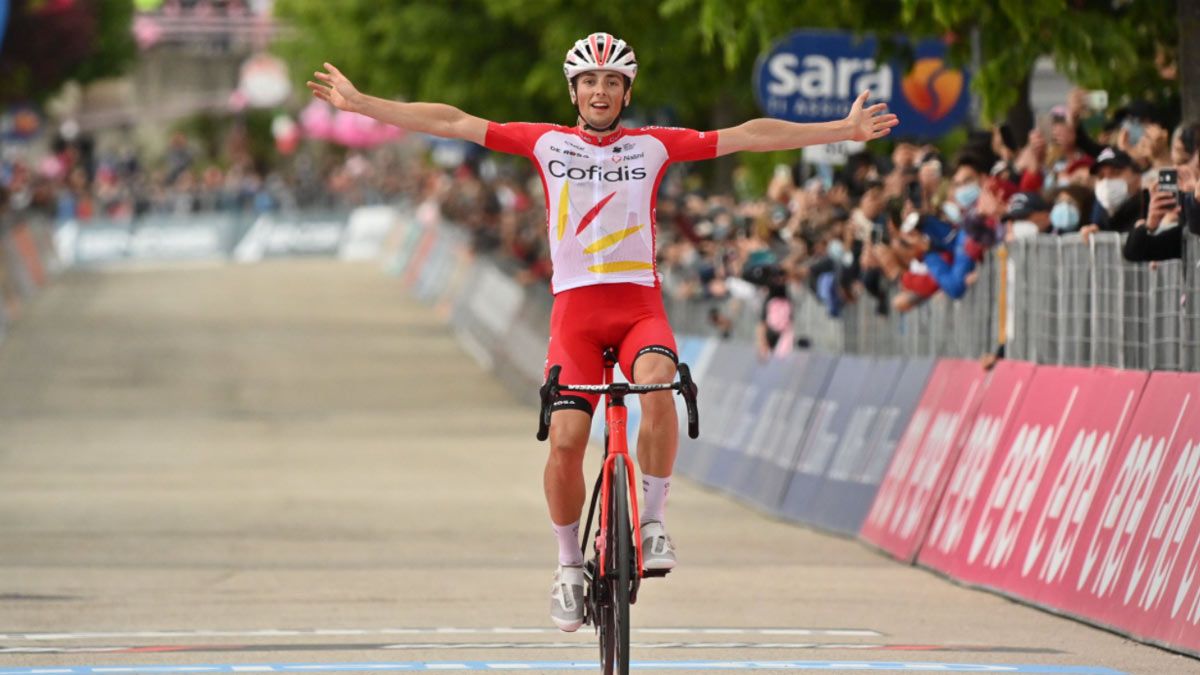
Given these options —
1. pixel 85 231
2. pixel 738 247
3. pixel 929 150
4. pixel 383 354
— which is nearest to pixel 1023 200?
pixel 929 150

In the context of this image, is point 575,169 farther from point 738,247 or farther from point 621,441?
point 738,247

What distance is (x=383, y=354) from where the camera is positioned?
3897 cm

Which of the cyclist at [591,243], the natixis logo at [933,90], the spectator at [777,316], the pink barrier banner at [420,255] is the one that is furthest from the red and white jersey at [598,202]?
the pink barrier banner at [420,255]

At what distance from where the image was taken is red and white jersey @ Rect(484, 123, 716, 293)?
10.3 metres

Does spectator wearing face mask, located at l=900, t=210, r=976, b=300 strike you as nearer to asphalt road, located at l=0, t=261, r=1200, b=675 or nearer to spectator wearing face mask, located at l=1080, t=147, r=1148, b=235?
asphalt road, located at l=0, t=261, r=1200, b=675

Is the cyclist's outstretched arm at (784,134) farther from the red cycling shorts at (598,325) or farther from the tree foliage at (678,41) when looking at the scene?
the tree foliage at (678,41)

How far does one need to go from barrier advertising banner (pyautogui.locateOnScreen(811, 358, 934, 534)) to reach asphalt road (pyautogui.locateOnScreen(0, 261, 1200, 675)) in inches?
13.5

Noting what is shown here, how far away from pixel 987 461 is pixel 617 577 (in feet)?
17.5

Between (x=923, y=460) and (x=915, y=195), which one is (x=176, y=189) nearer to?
(x=915, y=195)

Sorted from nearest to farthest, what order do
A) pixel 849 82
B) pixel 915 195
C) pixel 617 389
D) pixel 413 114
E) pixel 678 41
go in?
1. pixel 617 389
2. pixel 413 114
3. pixel 915 195
4. pixel 849 82
5. pixel 678 41

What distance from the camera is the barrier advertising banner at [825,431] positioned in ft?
59.3

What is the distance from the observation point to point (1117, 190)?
14133mm

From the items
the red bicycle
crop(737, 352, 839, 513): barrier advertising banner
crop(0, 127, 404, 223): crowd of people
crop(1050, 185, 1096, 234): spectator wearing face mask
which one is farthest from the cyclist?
crop(0, 127, 404, 223): crowd of people

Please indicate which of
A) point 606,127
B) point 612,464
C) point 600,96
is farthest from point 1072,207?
point 612,464
